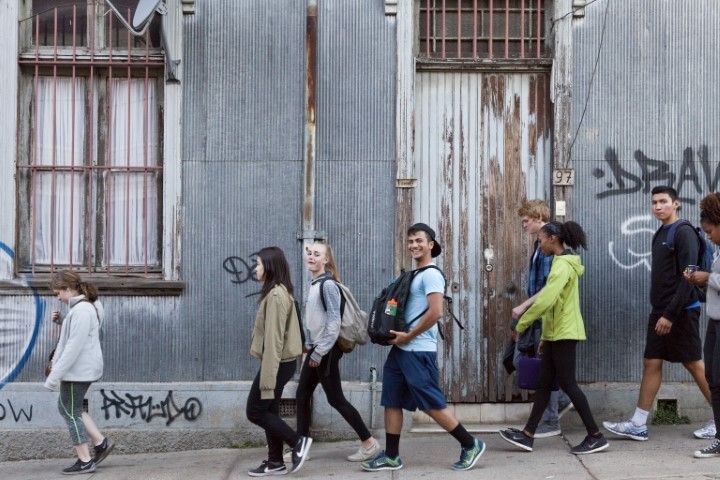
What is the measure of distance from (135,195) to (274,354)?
7.76ft

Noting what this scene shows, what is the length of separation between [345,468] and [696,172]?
3.76 meters

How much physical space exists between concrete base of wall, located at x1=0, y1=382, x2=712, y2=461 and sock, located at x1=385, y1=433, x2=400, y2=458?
1087 millimetres

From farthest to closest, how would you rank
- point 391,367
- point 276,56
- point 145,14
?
point 276,56, point 145,14, point 391,367

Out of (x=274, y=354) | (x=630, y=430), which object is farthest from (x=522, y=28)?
(x=274, y=354)

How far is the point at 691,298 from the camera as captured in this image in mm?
7617

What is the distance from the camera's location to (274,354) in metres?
7.18

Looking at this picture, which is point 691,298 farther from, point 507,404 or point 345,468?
point 345,468

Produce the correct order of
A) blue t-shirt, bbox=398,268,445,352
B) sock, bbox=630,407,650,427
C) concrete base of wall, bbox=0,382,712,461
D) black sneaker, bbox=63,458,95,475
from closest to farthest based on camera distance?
blue t-shirt, bbox=398,268,445,352 < black sneaker, bbox=63,458,95,475 < sock, bbox=630,407,650,427 < concrete base of wall, bbox=0,382,712,461

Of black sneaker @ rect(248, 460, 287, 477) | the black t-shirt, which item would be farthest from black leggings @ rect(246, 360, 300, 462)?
the black t-shirt

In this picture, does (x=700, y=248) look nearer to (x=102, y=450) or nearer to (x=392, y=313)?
(x=392, y=313)

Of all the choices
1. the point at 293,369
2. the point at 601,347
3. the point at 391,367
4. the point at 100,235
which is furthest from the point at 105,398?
the point at 601,347

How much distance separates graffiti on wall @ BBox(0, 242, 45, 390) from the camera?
28.1 ft

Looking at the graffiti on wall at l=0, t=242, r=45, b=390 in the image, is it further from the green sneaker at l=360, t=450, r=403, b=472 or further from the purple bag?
the purple bag

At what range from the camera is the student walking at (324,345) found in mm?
7375
